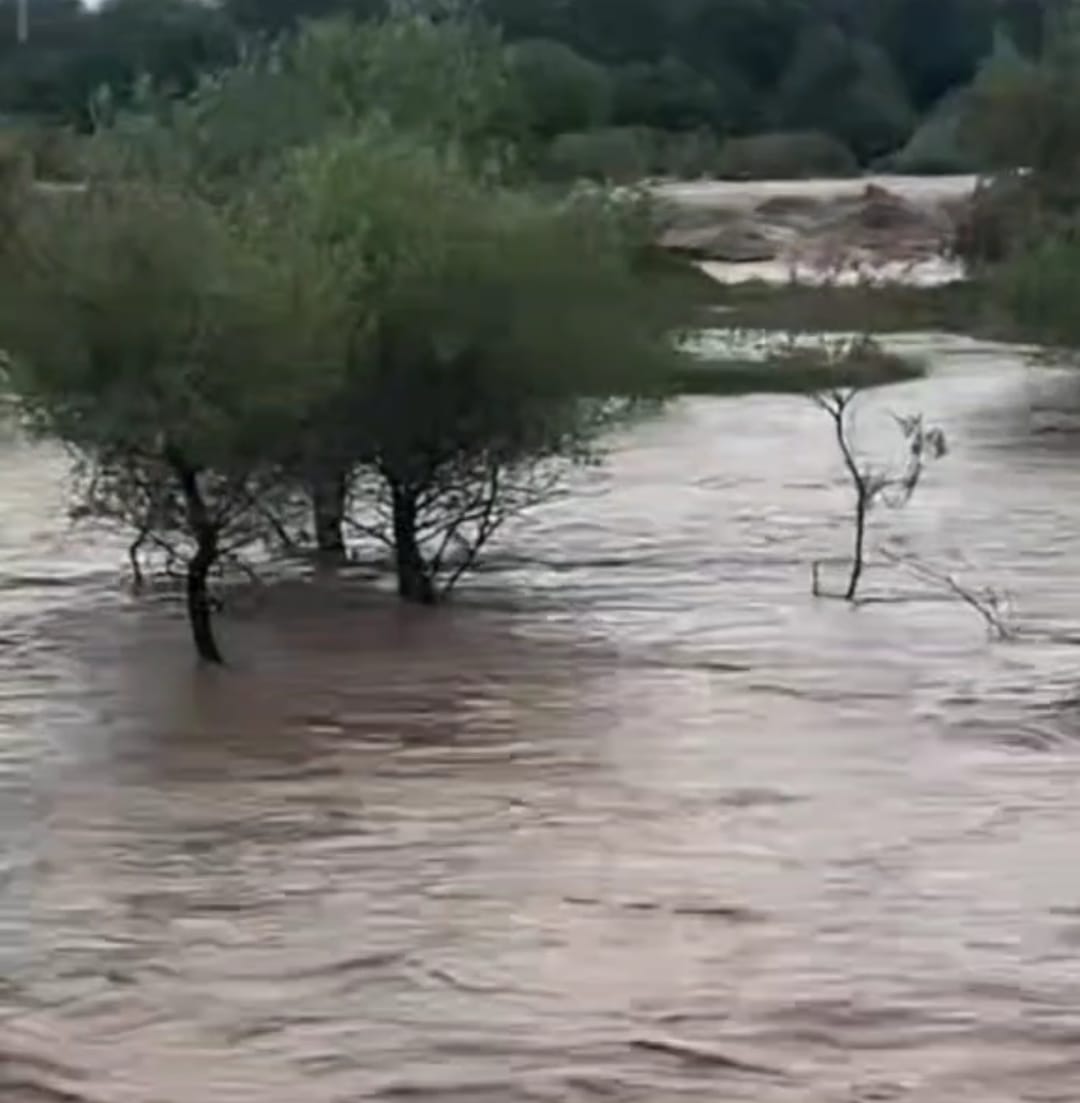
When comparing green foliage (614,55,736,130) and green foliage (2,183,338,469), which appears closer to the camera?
green foliage (2,183,338,469)

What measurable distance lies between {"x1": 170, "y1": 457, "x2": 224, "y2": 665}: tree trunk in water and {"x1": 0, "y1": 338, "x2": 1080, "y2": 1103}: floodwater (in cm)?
27

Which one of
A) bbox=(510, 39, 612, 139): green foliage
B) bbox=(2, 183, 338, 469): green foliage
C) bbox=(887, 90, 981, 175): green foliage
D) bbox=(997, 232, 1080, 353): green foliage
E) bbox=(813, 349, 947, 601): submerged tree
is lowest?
bbox=(813, 349, 947, 601): submerged tree

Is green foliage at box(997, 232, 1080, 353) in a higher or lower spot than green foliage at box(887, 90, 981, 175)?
lower

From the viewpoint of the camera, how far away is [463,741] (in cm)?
1727

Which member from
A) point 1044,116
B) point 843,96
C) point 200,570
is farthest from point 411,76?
point 843,96

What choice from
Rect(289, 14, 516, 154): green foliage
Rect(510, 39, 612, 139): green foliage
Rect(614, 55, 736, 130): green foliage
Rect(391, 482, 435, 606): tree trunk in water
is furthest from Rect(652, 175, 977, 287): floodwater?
Rect(391, 482, 435, 606): tree trunk in water

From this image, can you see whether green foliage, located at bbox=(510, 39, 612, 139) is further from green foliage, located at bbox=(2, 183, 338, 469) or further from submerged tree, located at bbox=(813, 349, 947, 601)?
green foliage, located at bbox=(2, 183, 338, 469)

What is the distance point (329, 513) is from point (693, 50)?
166ft

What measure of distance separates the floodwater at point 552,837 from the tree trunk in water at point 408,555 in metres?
0.32

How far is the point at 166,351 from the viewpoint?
61.4 ft

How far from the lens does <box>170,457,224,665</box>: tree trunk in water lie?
20141mm

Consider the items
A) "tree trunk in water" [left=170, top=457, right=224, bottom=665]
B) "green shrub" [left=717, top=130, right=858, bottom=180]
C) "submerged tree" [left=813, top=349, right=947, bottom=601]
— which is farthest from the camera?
"green shrub" [left=717, top=130, right=858, bottom=180]

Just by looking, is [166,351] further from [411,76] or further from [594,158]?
[594,158]

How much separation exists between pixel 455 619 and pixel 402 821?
7.10m
